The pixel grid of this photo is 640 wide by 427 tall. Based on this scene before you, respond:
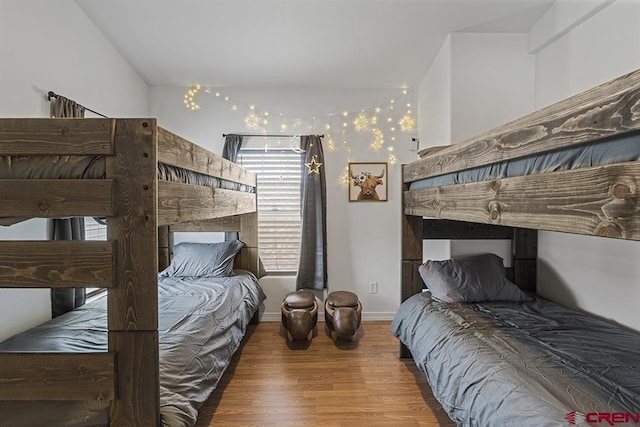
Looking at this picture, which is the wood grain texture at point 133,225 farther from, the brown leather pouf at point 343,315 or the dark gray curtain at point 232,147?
the dark gray curtain at point 232,147

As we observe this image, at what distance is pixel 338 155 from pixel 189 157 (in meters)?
2.26

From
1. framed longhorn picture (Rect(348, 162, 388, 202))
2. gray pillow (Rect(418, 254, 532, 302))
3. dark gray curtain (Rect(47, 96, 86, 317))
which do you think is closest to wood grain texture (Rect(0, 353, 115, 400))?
dark gray curtain (Rect(47, 96, 86, 317))

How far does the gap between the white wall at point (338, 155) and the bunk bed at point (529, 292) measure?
1014 millimetres

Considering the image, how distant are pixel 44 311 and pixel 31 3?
191 centimetres

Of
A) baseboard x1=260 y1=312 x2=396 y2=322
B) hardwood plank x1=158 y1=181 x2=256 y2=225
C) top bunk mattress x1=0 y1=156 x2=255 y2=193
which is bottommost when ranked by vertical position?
baseboard x1=260 y1=312 x2=396 y2=322

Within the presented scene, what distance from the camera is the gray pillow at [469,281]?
94.0 inches

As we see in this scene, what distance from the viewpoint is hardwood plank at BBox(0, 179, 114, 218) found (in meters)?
1.08

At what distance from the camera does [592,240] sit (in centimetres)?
221

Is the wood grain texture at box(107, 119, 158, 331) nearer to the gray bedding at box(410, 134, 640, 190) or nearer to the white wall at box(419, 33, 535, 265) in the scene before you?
the gray bedding at box(410, 134, 640, 190)

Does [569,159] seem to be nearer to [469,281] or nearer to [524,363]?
[524,363]

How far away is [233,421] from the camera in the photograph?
6.48 feet

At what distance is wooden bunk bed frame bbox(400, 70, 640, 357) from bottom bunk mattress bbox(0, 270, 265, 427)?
1.49 metres

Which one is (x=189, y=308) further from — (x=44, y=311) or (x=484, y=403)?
(x=484, y=403)

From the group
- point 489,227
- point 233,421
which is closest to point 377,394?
point 233,421
